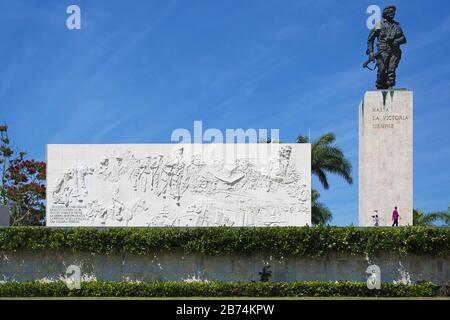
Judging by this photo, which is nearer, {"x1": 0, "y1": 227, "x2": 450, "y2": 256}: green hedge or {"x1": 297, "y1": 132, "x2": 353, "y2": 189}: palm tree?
{"x1": 0, "y1": 227, "x2": 450, "y2": 256}: green hedge

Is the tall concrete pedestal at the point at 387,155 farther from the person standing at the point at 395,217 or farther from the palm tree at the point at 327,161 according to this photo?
the palm tree at the point at 327,161

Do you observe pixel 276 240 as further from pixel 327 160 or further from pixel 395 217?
pixel 327 160

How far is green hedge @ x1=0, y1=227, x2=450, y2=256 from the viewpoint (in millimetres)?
18406

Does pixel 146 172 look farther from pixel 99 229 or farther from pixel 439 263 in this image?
pixel 439 263

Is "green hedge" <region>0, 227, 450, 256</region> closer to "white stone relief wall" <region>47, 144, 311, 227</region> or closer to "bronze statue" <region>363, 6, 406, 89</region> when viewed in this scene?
"white stone relief wall" <region>47, 144, 311, 227</region>

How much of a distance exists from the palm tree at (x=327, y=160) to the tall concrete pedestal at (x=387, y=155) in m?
4.03

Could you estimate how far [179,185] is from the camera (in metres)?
23.4

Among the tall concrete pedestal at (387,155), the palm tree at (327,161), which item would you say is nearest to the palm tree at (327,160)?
the palm tree at (327,161)

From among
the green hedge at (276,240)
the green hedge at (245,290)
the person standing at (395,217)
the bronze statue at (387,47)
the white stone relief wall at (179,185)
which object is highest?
the bronze statue at (387,47)

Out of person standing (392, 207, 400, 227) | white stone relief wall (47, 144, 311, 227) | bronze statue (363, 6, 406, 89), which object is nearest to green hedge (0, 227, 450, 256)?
person standing (392, 207, 400, 227)

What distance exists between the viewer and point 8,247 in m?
18.9

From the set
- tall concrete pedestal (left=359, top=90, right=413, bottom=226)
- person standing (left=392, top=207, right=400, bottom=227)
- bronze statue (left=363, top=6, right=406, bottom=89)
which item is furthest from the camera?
bronze statue (left=363, top=6, right=406, bottom=89)

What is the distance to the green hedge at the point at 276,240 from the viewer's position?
1841 centimetres

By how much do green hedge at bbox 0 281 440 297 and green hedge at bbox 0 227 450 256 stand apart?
99 centimetres
